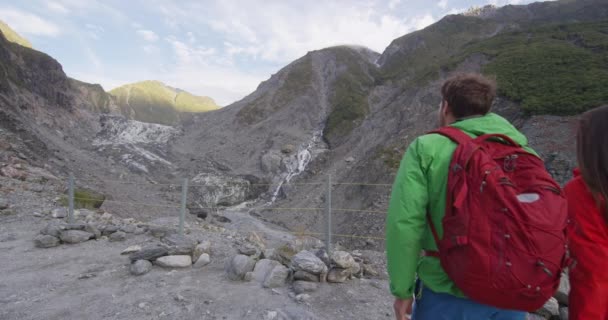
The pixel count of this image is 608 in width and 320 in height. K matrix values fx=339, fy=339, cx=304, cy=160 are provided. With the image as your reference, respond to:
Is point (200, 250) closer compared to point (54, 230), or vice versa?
point (200, 250)

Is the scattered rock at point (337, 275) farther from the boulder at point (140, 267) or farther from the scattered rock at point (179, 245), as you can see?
the boulder at point (140, 267)

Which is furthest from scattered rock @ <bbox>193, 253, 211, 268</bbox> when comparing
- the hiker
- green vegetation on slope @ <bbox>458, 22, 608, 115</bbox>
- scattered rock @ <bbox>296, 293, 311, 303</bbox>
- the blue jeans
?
green vegetation on slope @ <bbox>458, 22, 608, 115</bbox>

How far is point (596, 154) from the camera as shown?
166 centimetres

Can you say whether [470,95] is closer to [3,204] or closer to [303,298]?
[303,298]

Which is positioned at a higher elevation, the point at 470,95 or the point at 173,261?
the point at 470,95

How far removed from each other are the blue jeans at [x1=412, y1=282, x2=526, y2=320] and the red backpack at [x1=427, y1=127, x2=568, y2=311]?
4.0 inches

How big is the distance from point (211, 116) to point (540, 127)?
5249 cm

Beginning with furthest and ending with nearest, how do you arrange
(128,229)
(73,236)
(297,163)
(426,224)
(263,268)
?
(297,163) < (128,229) < (73,236) < (263,268) < (426,224)

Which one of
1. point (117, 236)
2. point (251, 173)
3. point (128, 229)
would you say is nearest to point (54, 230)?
point (117, 236)

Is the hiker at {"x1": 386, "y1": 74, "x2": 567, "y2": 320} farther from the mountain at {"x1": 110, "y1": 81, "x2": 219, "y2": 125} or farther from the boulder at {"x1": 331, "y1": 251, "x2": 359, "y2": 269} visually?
the mountain at {"x1": 110, "y1": 81, "x2": 219, "y2": 125}

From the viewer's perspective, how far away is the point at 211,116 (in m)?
61.7

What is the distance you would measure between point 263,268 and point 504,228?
5090 mm

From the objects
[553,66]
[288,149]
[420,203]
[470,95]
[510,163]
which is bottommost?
[288,149]

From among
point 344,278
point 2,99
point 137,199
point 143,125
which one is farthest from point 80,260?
point 143,125
